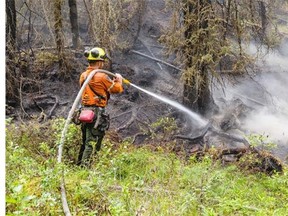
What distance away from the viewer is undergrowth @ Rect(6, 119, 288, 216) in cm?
341

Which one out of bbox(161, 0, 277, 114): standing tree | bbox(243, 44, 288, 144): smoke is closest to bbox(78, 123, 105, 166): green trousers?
bbox(161, 0, 277, 114): standing tree

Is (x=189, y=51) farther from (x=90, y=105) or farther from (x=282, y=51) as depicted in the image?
(x=282, y=51)

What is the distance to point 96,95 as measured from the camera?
6016 millimetres

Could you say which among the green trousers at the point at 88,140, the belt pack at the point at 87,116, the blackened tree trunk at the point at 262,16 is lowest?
the green trousers at the point at 88,140

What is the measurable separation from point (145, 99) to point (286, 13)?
1239 centimetres

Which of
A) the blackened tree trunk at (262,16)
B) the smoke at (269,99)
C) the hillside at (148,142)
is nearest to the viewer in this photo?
the hillside at (148,142)

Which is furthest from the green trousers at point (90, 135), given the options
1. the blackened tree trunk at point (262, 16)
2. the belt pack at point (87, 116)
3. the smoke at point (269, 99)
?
the blackened tree trunk at point (262, 16)

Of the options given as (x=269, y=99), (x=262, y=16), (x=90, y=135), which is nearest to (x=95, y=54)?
(x=90, y=135)

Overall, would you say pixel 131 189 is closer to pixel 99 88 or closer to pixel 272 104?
pixel 99 88

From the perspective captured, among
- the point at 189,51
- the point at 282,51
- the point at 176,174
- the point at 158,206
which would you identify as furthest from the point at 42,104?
the point at 282,51

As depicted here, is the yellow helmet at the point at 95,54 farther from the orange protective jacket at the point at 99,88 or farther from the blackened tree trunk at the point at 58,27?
the blackened tree trunk at the point at 58,27

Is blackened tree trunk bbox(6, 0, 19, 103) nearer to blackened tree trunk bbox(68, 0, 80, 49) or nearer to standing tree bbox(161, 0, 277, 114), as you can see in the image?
blackened tree trunk bbox(68, 0, 80, 49)

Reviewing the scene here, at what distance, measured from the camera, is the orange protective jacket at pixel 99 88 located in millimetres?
5902

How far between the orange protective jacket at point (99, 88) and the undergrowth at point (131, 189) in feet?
2.10
